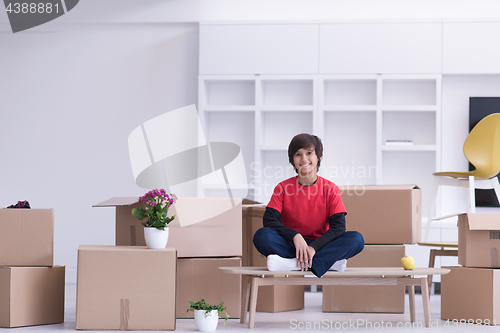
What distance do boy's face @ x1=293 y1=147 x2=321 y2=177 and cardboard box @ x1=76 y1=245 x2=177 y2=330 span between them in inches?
27.3

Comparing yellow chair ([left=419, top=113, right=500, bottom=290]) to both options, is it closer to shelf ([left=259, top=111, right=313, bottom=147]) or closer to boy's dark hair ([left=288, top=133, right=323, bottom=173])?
shelf ([left=259, top=111, right=313, bottom=147])

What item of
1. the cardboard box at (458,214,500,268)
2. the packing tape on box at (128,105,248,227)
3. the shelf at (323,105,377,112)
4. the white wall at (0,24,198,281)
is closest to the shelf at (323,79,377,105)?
the shelf at (323,105,377,112)

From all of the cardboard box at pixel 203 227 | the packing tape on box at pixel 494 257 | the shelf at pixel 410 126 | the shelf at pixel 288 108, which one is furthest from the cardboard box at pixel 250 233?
the shelf at pixel 410 126

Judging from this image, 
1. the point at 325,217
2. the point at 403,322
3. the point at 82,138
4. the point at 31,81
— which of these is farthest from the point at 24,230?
the point at 31,81

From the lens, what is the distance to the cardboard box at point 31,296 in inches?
86.0

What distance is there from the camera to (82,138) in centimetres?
446

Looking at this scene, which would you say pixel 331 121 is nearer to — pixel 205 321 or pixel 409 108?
pixel 409 108

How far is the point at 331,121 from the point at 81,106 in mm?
2032

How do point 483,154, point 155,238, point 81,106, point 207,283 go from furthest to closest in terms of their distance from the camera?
point 81,106, point 483,154, point 207,283, point 155,238

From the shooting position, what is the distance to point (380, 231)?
2.64m

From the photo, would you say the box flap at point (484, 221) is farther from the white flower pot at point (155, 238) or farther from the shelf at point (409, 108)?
the shelf at point (409, 108)

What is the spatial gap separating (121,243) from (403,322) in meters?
1.31

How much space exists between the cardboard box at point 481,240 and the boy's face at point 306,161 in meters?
0.70

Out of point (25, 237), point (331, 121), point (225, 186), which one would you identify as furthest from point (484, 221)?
point (225, 186)
